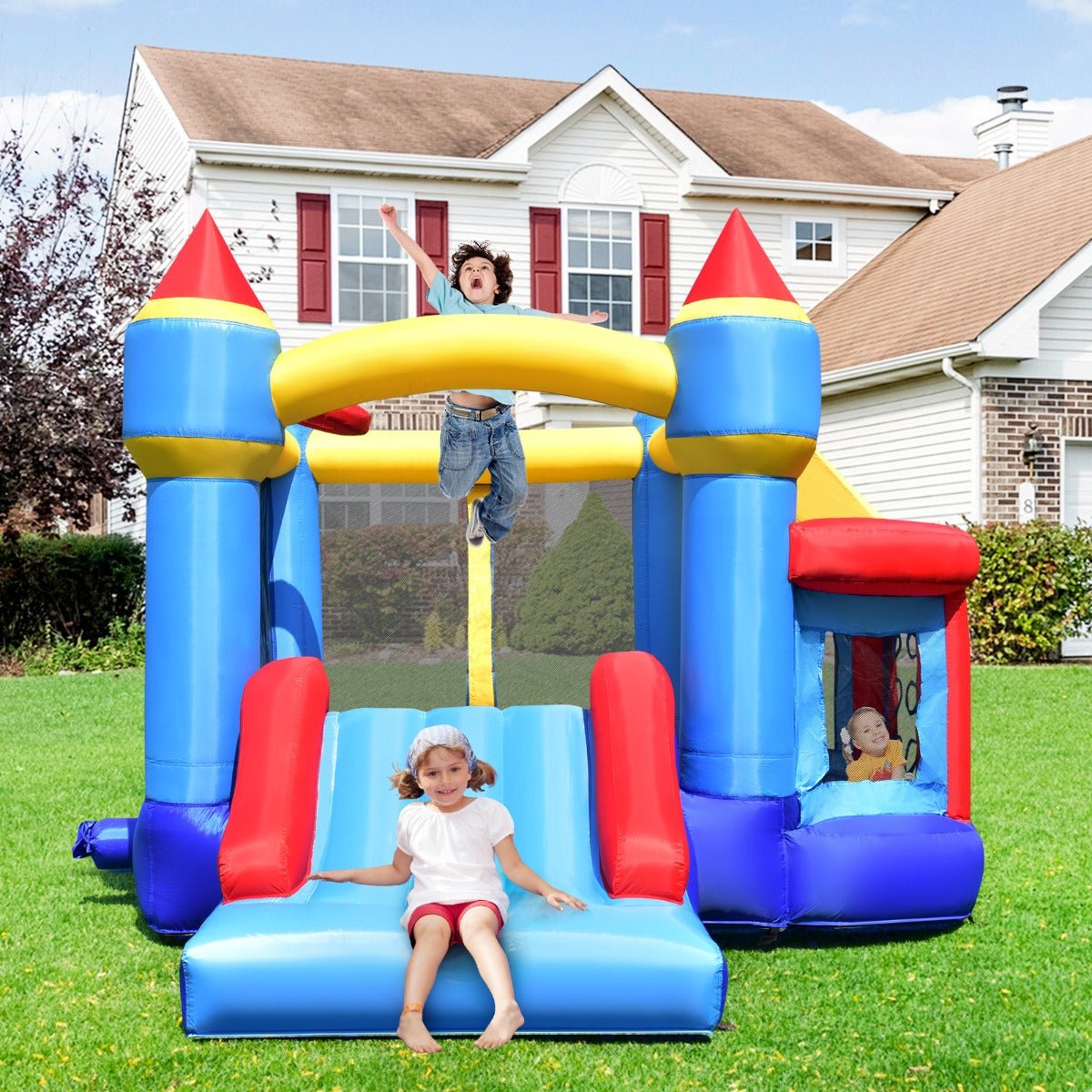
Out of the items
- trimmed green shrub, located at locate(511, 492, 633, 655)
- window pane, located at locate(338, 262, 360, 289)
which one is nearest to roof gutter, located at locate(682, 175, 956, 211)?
window pane, located at locate(338, 262, 360, 289)

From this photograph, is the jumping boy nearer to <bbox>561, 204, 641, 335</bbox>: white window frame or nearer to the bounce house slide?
the bounce house slide

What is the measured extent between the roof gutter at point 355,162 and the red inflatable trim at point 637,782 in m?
13.6

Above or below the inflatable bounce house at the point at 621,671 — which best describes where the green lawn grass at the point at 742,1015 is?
below

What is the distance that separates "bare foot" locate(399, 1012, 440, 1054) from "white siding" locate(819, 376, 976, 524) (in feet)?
37.4

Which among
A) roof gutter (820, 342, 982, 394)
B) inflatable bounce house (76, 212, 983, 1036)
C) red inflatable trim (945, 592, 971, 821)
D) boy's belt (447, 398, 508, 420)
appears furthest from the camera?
roof gutter (820, 342, 982, 394)

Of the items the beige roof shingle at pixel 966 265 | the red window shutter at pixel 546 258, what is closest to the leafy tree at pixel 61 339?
the red window shutter at pixel 546 258

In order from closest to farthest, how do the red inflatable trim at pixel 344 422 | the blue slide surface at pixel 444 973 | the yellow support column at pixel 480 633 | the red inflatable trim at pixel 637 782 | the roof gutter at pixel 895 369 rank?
the blue slide surface at pixel 444 973, the red inflatable trim at pixel 637 782, the red inflatable trim at pixel 344 422, the yellow support column at pixel 480 633, the roof gutter at pixel 895 369

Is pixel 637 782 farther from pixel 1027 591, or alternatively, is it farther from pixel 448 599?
pixel 1027 591

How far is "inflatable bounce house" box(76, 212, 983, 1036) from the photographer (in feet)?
17.1

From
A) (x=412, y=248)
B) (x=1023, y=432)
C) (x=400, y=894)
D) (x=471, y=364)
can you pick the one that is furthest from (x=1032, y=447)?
(x=400, y=894)

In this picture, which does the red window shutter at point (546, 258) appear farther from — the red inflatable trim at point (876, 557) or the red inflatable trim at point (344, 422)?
the red inflatable trim at point (876, 557)

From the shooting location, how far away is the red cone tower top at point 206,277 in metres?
5.52

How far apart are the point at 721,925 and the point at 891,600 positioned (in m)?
1.39

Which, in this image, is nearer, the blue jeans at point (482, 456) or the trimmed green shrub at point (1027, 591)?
the blue jeans at point (482, 456)
